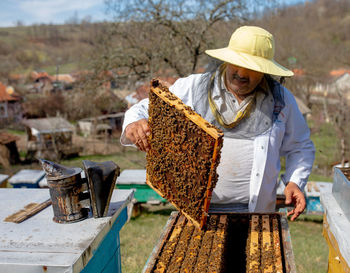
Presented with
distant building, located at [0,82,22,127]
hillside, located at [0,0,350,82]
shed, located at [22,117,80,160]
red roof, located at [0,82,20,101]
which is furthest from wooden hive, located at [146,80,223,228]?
red roof, located at [0,82,20,101]

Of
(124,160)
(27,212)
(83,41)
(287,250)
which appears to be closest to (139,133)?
(27,212)

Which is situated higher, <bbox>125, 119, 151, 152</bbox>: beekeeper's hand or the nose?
the nose

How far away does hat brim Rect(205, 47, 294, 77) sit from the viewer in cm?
222

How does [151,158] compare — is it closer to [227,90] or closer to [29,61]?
[227,90]

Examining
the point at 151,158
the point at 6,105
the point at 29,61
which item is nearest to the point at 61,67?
the point at 29,61

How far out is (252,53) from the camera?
2371mm

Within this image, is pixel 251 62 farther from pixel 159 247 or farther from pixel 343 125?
pixel 343 125

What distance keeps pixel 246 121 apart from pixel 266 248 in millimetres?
957

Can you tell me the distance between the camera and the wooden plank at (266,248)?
1786mm

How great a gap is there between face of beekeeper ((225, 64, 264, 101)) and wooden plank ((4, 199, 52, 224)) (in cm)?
162

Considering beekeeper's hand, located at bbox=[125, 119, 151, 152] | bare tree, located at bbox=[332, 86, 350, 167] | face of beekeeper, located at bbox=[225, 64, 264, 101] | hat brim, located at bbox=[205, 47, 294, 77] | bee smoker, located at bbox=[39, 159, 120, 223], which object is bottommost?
bare tree, located at bbox=[332, 86, 350, 167]

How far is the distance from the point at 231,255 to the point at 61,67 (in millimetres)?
63893

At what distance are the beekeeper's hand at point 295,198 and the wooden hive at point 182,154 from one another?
2.68 ft

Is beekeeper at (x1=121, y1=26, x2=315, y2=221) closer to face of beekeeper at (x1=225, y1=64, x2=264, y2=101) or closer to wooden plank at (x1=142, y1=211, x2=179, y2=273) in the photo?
Answer: face of beekeeper at (x1=225, y1=64, x2=264, y2=101)
